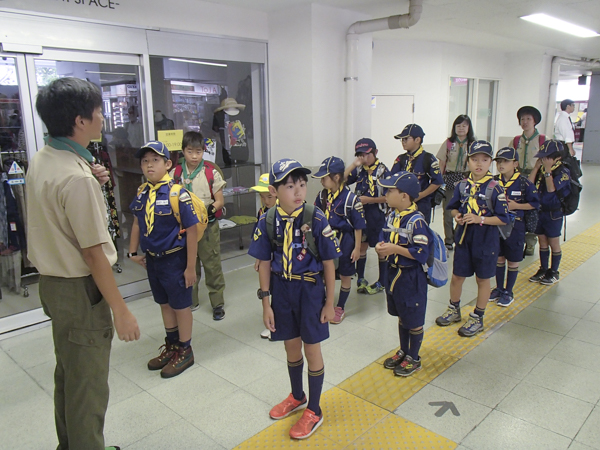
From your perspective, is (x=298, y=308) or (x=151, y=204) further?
(x=151, y=204)

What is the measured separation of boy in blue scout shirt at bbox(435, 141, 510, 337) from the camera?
356 centimetres

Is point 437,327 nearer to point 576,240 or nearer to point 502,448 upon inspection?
point 502,448

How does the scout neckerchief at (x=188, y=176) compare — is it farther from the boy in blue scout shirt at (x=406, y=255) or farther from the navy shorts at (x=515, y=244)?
the navy shorts at (x=515, y=244)

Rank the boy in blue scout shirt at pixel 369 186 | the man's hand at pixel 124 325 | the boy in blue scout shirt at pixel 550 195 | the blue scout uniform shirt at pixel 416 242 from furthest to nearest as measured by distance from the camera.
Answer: the boy in blue scout shirt at pixel 550 195 → the boy in blue scout shirt at pixel 369 186 → the blue scout uniform shirt at pixel 416 242 → the man's hand at pixel 124 325

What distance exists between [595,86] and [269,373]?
17.8 metres

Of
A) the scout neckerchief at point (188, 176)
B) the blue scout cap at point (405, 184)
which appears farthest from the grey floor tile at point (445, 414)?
the scout neckerchief at point (188, 176)

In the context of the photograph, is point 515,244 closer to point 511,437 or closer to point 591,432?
point 591,432

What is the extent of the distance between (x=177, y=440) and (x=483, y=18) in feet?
22.8

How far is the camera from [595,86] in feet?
52.6

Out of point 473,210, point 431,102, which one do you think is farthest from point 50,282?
point 431,102

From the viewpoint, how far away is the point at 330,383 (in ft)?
10.3

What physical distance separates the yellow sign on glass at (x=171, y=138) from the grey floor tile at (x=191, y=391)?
8.69 feet

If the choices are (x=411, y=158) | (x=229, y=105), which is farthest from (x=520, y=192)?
(x=229, y=105)

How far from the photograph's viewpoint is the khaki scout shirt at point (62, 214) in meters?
1.80
